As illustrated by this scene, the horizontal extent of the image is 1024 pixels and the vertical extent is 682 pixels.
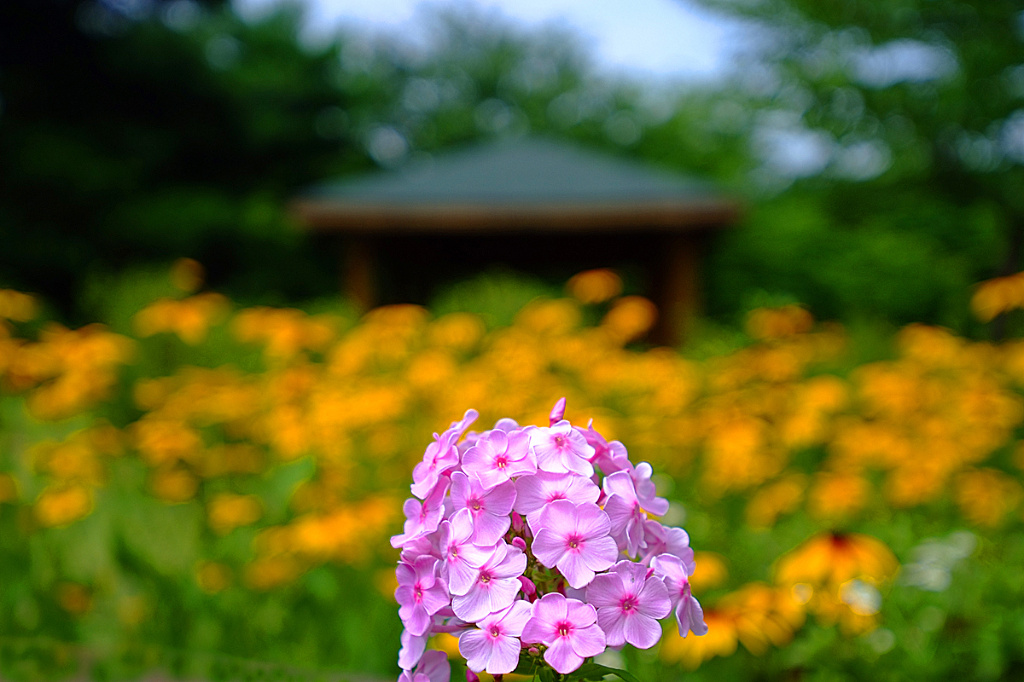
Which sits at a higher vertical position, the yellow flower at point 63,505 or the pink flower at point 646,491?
the yellow flower at point 63,505

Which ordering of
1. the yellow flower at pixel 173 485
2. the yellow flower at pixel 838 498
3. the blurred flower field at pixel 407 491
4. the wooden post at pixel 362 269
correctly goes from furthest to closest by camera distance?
the wooden post at pixel 362 269
the yellow flower at pixel 173 485
the yellow flower at pixel 838 498
the blurred flower field at pixel 407 491

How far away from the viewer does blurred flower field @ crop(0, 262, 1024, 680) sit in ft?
5.74

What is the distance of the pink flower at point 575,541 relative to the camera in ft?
2.50

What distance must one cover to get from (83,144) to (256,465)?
418 inches

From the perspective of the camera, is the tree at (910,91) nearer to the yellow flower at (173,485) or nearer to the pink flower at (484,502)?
the yellow flower at (173,485)

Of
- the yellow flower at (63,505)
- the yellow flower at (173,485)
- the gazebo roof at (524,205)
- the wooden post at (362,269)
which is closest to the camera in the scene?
the yellow flower at (63,505)

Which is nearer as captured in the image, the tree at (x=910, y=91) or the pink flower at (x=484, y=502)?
the pink flower at (x=484, y=502)

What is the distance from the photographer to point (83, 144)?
12.0m

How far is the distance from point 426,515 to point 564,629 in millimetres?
179

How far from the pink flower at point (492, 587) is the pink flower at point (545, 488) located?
0.16 feet

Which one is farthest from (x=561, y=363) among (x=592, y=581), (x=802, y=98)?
(x=802, y=98)

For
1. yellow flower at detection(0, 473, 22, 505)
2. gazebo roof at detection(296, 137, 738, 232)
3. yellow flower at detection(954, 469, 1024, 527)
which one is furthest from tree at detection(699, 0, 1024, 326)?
yellow flower at detection(0, 473, 22, 505)

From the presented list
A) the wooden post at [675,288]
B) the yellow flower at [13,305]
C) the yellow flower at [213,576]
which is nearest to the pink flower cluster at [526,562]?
the yellow flower at [213,576]

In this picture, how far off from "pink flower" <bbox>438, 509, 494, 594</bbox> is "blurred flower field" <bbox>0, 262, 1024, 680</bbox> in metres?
0.50
